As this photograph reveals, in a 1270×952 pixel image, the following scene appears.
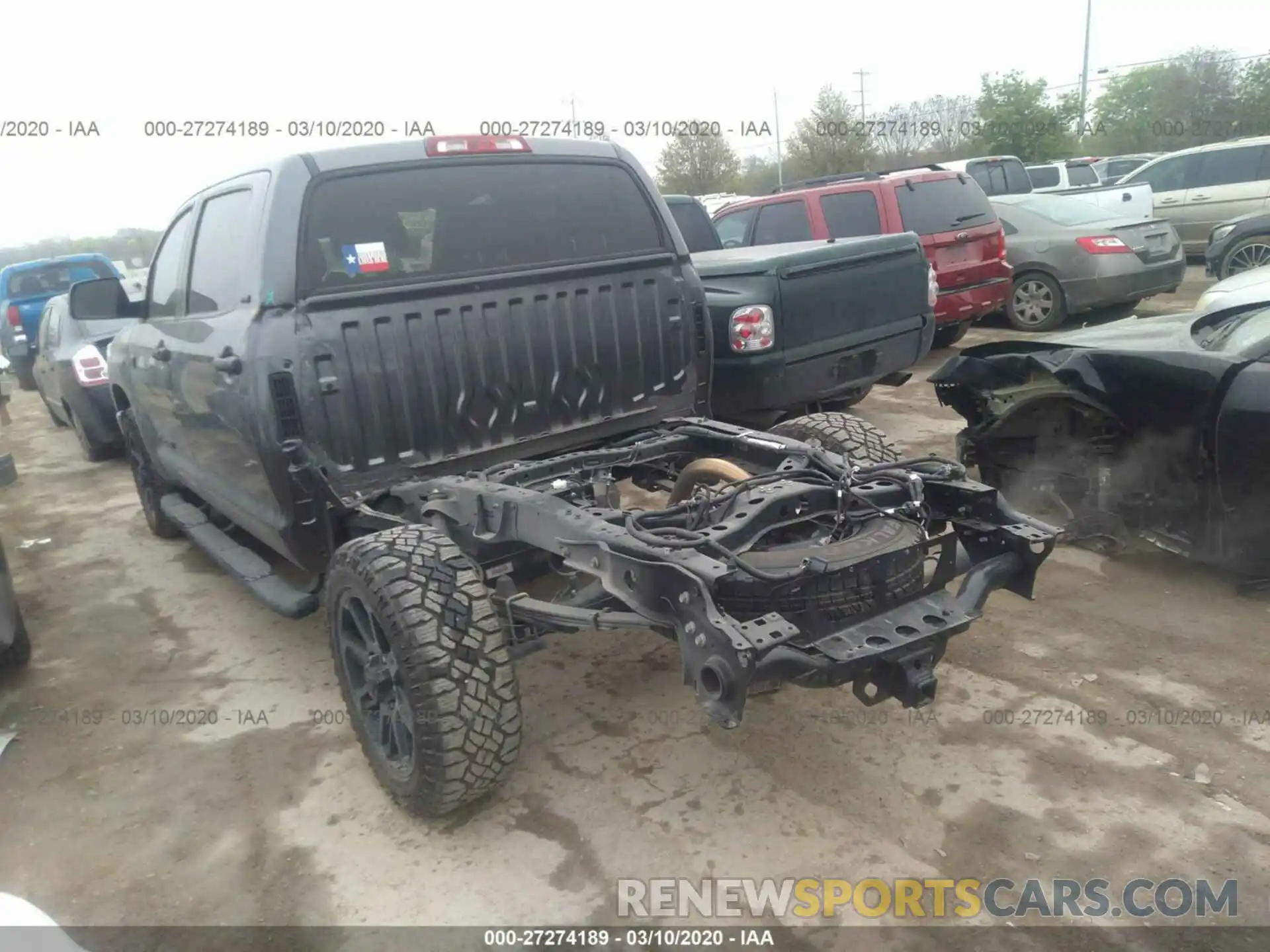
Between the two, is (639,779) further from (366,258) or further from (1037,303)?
(1037,303)

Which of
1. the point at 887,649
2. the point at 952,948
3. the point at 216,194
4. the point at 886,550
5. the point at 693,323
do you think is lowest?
the point at 952,948

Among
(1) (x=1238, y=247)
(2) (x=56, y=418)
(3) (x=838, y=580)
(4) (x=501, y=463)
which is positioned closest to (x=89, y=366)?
(2) (x=56, y=418)

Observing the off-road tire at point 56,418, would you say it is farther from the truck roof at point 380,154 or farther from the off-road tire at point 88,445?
the truck roof at point 380,154

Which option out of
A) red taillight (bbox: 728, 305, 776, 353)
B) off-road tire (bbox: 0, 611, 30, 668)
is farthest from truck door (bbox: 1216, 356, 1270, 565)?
off-road tire (bbox: 0, 611, 30, 668)


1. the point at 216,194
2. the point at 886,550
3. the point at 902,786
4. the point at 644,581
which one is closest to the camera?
the point at 644,581

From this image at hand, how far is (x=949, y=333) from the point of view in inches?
363

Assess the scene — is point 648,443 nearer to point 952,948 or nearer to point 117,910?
point 952,948

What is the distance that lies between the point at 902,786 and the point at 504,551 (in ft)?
5.24

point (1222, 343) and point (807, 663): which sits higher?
point (1222, 343)

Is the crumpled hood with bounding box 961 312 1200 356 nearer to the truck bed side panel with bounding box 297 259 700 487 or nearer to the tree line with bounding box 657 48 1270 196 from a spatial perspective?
the truck bed side panel with bounding box 297 259 700 487

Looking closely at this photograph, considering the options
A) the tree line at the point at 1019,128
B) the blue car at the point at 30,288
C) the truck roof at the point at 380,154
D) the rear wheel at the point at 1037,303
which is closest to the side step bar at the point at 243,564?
the truck roof at the point at 380,154

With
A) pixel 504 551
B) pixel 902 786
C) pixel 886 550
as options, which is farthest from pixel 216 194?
pixel 902 786

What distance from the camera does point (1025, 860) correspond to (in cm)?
270

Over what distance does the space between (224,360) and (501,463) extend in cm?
112
